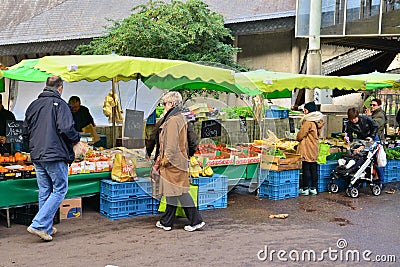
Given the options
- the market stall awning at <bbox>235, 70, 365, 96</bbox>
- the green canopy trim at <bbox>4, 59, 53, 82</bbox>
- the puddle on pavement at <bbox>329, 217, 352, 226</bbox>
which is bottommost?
the puddle on pavement at <bbox>329, 217, 352, 226</bbox>

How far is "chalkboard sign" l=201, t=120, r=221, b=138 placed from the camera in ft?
25.3

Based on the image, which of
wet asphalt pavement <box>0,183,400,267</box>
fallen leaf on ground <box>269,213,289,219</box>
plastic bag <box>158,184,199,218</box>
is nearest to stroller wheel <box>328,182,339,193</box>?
wet asphalt pavement <box>0,183,400,267</box>

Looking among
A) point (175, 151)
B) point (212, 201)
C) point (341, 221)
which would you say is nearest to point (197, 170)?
point (212, 201)

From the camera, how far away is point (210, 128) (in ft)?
25.5

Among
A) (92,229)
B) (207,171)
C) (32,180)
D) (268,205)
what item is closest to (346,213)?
(268,205)

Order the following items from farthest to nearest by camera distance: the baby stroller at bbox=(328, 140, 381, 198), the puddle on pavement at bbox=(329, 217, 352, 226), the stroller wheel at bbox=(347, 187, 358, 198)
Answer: the stroller wheel at bbox=(347, 187, 358, 198) < the baby stroller at bbox=(328, 140, 381, 198) < the puddle on pavement at bbox=(329, 217, 352, 226)

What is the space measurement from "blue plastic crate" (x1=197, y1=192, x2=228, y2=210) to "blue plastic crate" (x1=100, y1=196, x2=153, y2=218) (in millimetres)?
762

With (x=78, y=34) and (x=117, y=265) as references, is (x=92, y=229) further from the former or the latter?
(x=78, y=34)

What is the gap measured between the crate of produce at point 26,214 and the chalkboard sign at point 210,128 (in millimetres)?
2359

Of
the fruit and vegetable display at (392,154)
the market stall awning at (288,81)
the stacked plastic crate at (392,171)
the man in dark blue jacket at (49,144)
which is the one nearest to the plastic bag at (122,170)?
the man in dark blue jacket at (49,144)

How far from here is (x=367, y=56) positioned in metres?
21.4

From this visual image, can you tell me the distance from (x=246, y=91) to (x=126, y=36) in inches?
350

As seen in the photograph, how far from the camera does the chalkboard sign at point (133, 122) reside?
7.10 m

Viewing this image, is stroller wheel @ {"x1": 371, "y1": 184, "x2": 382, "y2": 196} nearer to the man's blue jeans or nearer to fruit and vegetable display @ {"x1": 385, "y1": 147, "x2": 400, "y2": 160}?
fruit and vegetable display @ {"x1": 385, "y1": 147, "x2": 400, "y2": 160}
